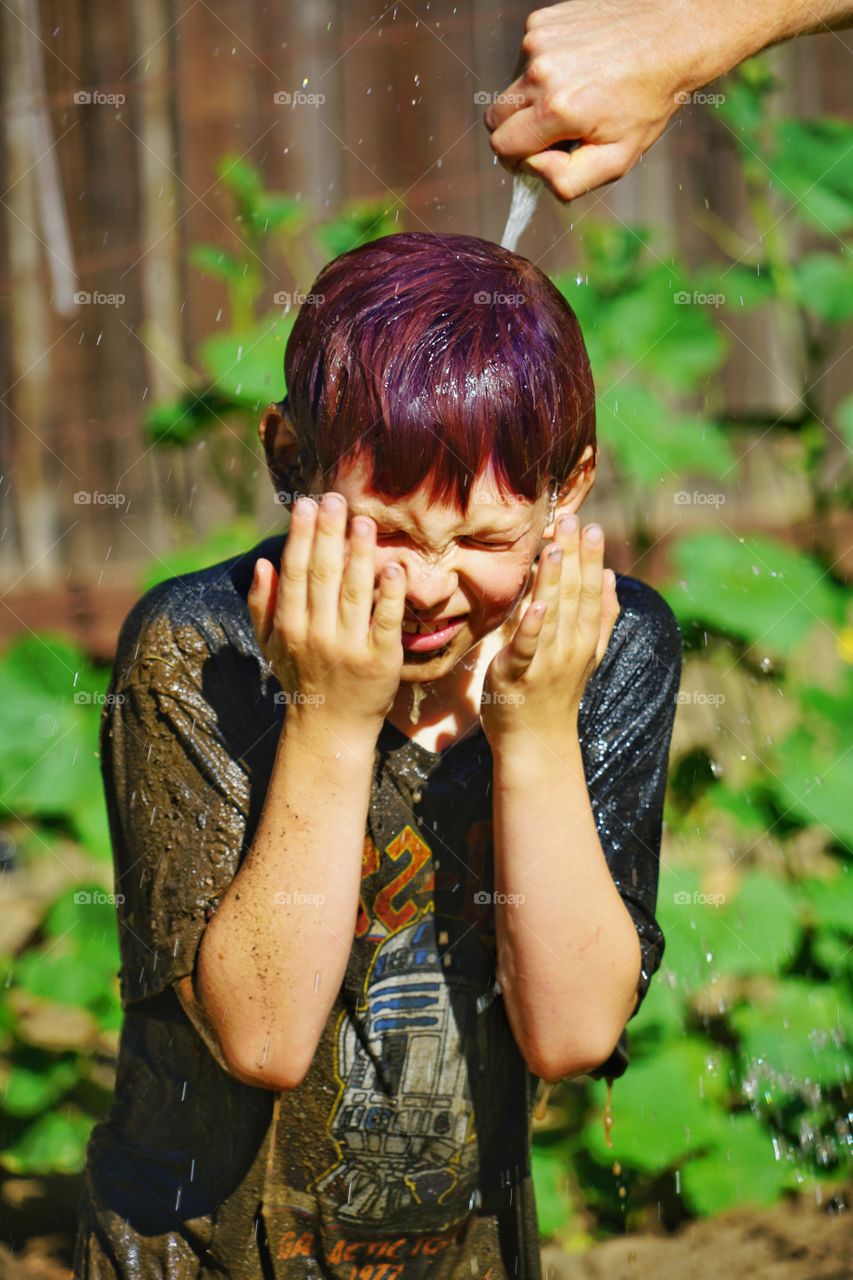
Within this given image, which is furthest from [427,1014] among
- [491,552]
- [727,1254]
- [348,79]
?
[348,79]

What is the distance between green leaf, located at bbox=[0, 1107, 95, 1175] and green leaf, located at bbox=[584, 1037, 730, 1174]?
3.79ft

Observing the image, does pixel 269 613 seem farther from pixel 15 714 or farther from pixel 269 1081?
pixel 15 714

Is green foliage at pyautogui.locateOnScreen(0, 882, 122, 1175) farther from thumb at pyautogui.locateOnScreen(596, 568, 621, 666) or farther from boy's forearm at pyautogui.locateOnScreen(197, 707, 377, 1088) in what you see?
thumb at pyautogui.locateOnScreen(596, 568, 621, 666)

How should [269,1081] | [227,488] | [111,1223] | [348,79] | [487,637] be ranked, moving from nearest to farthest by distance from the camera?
1. [269,1081]
2. [111,1223]
3. [487,637]
4. [227,488]
5. [348,79]

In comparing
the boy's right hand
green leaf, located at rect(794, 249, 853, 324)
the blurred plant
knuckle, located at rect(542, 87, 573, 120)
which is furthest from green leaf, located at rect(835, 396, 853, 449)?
the boy's right hand

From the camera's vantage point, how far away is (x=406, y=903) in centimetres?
178

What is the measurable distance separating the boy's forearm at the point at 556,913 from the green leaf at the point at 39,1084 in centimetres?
200

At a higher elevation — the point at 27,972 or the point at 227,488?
the point at 227,488

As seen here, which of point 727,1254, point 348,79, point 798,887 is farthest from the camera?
point 348,79

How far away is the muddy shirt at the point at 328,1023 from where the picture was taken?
5.68ft

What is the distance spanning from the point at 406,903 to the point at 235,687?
34 centimetres

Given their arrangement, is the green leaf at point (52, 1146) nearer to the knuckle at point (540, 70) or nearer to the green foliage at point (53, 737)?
the green foliage at point (53, 737)

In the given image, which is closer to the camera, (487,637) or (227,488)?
(487,637)

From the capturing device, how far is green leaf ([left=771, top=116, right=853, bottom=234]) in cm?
364
